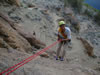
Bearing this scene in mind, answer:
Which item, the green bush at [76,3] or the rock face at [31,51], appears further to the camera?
the green bush at [76,3]

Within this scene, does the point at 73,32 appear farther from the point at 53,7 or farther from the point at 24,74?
the point at 24,74

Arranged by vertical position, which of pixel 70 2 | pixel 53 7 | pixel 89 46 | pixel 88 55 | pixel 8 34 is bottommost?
pixel 88 55

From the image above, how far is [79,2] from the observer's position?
2148 cm

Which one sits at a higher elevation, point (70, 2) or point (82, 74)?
point (70, 2)

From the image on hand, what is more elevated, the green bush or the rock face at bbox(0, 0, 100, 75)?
the green bush

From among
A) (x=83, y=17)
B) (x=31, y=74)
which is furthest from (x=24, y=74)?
(x=83, y=17)

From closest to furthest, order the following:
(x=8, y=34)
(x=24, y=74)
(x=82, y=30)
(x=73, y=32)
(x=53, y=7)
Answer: (x=24, y=74)
(x=8, y=34)
(x=73, y=32)
(x=53, y=7)
(x=82, y=30)

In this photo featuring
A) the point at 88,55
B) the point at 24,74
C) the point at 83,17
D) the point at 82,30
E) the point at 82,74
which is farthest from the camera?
the point at 83,17

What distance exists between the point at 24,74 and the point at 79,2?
2197 cm

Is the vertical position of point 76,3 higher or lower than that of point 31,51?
higher

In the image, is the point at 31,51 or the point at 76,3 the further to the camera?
the point at 76,3

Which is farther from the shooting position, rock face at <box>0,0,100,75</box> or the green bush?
the green bush

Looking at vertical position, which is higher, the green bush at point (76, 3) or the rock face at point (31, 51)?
the green bush at point (76, 3)

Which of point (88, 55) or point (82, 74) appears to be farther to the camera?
point (88, 55)
